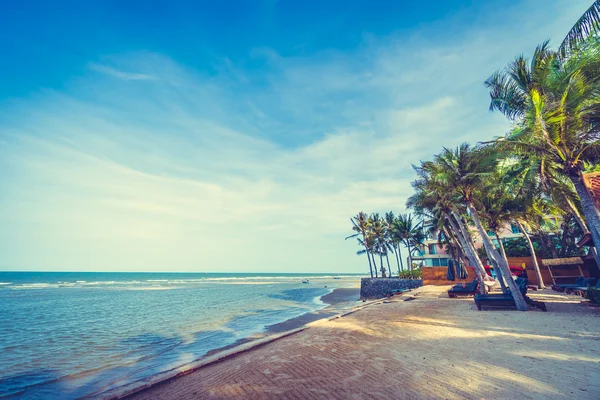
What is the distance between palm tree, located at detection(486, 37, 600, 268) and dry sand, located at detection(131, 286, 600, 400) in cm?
532

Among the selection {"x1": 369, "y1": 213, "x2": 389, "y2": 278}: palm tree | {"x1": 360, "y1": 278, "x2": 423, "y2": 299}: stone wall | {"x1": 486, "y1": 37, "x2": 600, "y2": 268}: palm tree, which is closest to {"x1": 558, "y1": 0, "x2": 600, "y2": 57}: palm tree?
{"x1": 486, "y1": 37, "x2": 600, "y2": 268}: palm tree

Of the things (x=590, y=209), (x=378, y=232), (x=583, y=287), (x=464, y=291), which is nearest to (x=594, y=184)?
(x=590, y=209)

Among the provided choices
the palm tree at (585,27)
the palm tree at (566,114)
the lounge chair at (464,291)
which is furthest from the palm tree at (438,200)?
the palm tree at (585,27)

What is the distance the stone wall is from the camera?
3174 cm

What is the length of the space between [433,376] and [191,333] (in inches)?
453

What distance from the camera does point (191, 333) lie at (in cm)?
1255

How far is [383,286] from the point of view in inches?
1307

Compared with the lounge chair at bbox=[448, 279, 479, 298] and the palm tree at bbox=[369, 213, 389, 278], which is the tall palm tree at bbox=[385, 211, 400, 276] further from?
the lounge chair at bbox=[448, 279, 479, 298]

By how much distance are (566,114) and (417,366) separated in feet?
37.0

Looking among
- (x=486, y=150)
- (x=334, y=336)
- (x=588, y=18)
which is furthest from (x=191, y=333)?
(x=588, y=18)

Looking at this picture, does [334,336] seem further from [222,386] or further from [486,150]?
[486,150]

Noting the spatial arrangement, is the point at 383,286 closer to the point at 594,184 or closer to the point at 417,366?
the point at 594,184

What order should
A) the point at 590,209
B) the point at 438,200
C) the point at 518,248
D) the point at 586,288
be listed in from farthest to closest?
the point at 518,248 < the point at 438,200 < the point at 586,288 < the point at 590,209

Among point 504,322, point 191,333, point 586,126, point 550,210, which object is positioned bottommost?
point 191,333
